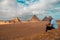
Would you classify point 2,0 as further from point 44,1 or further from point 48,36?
point 48,36

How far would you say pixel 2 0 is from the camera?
5660 millimetres

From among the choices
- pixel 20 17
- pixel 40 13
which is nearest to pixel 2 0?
pixel 20 17

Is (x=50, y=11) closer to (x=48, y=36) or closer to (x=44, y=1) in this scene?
(x=44, y=1)

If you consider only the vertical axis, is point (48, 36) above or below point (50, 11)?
below

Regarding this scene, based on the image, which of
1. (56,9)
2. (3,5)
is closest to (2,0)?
(3,5)

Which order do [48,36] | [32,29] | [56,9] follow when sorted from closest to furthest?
1. [48,36]
2. [56,9]
3. [32,29]

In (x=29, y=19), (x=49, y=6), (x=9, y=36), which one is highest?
(x=49, y=6)

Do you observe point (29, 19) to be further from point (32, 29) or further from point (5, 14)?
point (5, 14)

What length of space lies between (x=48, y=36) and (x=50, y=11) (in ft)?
3.03

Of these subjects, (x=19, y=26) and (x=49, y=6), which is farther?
(x=19, y=26)

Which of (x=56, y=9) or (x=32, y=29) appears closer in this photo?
(x=56, y=9)

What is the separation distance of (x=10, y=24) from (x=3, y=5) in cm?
74

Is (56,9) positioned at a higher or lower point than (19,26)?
higher

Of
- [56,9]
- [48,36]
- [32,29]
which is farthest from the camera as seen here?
[32,29]
